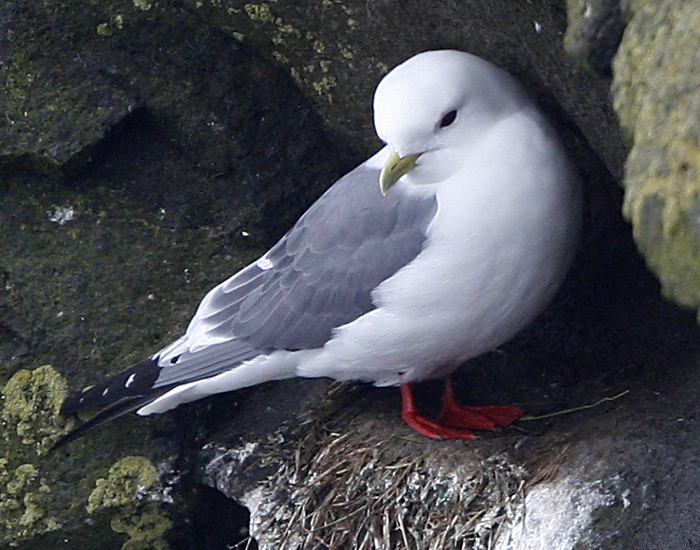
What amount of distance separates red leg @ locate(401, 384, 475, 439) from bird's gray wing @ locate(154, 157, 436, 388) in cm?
45

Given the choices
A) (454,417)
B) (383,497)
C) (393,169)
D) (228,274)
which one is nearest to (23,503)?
(228,274)

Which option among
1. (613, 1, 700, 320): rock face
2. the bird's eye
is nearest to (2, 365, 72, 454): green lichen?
the bird's eye

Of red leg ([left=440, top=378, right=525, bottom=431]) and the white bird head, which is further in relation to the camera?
red leg ([left=440, top=378, right=525, bottom=431])

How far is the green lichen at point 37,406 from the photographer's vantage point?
3.51 meters

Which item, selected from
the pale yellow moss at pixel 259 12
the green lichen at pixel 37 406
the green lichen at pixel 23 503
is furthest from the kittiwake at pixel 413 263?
the pale yellow moss at pixel 259 12

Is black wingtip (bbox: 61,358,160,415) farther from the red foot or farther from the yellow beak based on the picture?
the yellow beak

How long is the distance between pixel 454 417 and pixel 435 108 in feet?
3.83

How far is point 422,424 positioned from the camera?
3367 mm

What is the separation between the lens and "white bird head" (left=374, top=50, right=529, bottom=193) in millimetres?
2764

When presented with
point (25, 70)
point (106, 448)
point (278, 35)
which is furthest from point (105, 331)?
point (278, 35)

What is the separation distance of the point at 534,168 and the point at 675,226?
110 centimetres

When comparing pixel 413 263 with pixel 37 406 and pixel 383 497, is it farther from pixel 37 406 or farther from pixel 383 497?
pixel 37 406

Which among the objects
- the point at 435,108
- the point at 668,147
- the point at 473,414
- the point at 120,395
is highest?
the point at 435,108

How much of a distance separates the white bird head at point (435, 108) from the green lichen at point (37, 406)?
58.6 inches
